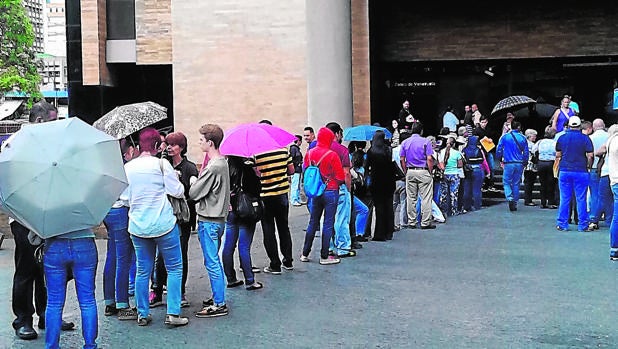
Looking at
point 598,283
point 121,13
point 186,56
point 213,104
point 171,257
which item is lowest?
point 598,283

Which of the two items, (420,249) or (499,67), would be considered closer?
(420,249)

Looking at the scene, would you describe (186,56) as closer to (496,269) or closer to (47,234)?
(496,269)

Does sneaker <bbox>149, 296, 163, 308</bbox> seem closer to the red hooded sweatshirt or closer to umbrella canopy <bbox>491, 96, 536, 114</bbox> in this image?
the red hooded sweatshirt

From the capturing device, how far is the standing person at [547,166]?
1631 centimetres

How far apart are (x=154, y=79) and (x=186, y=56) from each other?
536 centimetres

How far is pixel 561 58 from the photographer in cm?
2412

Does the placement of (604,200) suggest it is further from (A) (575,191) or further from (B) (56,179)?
(B) (56,179)

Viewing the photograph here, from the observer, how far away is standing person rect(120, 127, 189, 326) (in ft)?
23.0

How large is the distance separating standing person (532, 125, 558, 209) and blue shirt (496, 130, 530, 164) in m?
0.33

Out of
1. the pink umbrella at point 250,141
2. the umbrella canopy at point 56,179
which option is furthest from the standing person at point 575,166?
the umbrella canopy at point 56,179

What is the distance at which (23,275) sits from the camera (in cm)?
704

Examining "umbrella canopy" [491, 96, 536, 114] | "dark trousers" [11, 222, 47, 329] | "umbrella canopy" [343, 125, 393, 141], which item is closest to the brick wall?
"umbrella canopy" [491, 96, 536, 114]

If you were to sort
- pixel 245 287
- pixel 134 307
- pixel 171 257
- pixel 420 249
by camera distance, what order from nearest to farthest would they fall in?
pixel 171 257 < pixel 134 307 < pixel 245 287 < pixel 420 249

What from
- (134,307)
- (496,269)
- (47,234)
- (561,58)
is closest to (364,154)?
(496,269)
